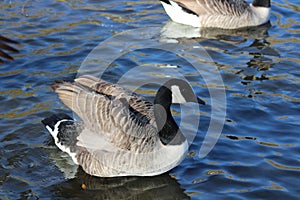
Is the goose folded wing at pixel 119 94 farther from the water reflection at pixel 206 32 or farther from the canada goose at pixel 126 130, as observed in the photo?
the water reflection at pixel 206 32

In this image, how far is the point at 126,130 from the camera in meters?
7.73

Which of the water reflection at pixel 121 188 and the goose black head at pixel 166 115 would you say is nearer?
the water reflection at pixel 121 188

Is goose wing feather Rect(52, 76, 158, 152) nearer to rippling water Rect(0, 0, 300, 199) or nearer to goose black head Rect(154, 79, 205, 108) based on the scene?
goose black head Rect(154, 79, 205, 108)

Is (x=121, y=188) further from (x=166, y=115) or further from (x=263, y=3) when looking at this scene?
(x=263, y=3)

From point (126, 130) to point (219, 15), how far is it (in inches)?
248

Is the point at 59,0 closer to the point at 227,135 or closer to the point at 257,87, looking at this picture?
the point at 257,87

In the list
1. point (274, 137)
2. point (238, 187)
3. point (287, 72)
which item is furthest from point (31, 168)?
point (287, 72)

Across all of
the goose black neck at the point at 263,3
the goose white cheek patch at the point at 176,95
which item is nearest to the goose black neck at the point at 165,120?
the goose white cheek patch at the point at 176,95

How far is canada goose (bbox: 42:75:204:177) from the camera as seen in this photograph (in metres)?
7.79

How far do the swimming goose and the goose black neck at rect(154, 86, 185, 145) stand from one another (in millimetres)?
5515

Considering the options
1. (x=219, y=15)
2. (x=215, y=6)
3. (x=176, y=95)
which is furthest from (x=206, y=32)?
(x=176, y=95)

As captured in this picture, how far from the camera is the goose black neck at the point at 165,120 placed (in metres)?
7.88

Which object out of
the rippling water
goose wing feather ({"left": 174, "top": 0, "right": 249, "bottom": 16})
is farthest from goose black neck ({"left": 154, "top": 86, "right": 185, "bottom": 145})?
goose wing feather ({"left": 174, "top": 0, "right": 249, "bottom": 16})

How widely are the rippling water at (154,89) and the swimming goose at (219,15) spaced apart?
21cm
